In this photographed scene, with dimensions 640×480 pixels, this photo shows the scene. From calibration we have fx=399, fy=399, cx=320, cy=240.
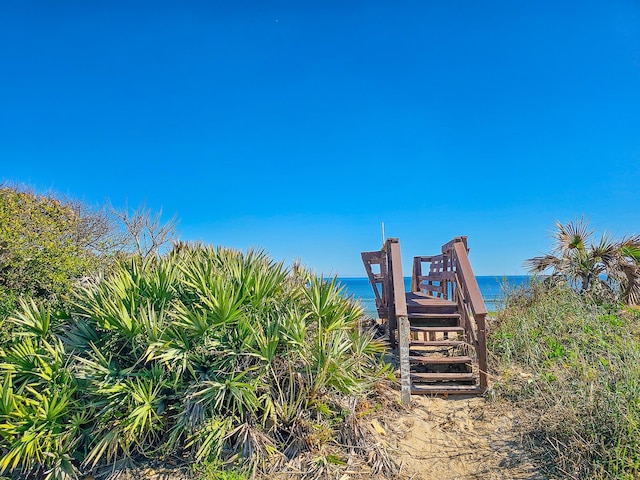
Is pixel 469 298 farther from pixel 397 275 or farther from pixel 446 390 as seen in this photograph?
pixel 446 390

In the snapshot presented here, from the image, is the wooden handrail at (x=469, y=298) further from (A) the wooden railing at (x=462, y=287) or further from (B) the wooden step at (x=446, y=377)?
(B) the wooden step at (x=446, y=377)

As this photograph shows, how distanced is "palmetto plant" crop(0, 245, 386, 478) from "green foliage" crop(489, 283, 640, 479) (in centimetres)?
194

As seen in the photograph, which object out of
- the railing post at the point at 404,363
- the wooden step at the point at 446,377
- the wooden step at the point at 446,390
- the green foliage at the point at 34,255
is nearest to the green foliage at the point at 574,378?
the wooden step at the point at 446,390

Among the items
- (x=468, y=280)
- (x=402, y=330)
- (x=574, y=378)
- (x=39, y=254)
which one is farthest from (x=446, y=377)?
(x=39, y=254)

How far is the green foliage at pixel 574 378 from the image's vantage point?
3449 mm

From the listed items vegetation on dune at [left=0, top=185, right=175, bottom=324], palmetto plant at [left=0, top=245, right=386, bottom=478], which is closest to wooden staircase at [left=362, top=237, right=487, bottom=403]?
palmetto plant at [left=0, top=245, right=386, bottom=478]

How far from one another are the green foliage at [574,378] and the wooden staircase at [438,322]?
544mm

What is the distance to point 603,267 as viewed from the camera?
8641 mm

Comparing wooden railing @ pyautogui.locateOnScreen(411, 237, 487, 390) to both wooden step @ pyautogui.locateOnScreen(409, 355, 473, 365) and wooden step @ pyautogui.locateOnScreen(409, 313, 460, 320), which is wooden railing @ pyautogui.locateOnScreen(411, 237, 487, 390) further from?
wooden step @ pyautogui.locateOnScreen(409, 355, 473, 365)

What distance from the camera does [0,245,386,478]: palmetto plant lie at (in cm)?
380

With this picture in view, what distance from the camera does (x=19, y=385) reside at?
4180mm

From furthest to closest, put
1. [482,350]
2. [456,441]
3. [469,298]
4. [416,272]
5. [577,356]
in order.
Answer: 1. [416,272]
2. [469,298]
3. [482,350]
4. [577,356]
5. [456,441]

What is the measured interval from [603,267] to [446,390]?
5.52 meters

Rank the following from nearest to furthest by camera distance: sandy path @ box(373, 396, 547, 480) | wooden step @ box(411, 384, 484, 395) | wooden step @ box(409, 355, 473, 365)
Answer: sandy path @ box(373, 396, 547, 480)
wooden step @ box(411, 384, 484, 395)
wooden step @ box(409, 355, 473, 365)
